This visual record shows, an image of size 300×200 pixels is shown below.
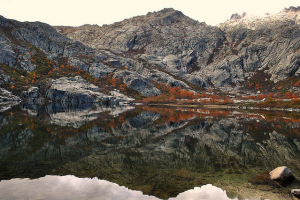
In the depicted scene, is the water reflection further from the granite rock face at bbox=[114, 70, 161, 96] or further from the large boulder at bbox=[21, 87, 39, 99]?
the granite rock face at bbox=[114, 70, 161, 96]

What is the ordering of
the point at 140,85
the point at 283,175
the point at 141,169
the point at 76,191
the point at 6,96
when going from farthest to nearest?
1. the point at 140,85
2. the point at 6,96
3. the point at 141,169
4. the point at 283,175
5. the point at 76,191

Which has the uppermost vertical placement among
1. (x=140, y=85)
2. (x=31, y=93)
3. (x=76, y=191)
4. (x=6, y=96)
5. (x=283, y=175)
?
(x=283, y=175)

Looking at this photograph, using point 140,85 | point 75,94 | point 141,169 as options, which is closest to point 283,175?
point 141,169

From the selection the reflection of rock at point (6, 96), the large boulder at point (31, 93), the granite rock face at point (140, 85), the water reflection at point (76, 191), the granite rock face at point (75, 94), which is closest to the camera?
the water reflection at point (76, 191)

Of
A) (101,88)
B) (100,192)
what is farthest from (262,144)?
(101,88)

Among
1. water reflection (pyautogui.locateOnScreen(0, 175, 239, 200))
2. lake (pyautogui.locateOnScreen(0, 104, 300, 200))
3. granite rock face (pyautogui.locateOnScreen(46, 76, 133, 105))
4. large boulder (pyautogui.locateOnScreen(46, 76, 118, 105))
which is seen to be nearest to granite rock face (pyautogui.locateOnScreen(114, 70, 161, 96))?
granite rock face (pyautogui.locateOnScreen(46, 76, 133, 105))

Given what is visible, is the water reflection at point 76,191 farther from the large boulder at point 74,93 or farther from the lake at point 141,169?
the large boulder at point 74,93

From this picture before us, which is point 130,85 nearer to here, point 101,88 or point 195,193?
point 101,88

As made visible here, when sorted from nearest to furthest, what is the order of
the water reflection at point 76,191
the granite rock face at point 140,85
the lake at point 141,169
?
the water reflection at point 76,191
the lake at point 141,169
the granite rock face at point 140,85

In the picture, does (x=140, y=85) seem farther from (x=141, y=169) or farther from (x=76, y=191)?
(x=76, y=191)

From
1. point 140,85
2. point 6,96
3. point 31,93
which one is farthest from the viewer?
point 140,85

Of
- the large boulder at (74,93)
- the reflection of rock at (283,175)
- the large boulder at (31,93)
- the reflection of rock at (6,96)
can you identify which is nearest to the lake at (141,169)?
the reflection of rock at (283,175)

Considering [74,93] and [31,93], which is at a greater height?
[74,93]

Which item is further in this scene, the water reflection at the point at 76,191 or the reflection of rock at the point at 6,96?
the reflection of rock at the point at 6,96
